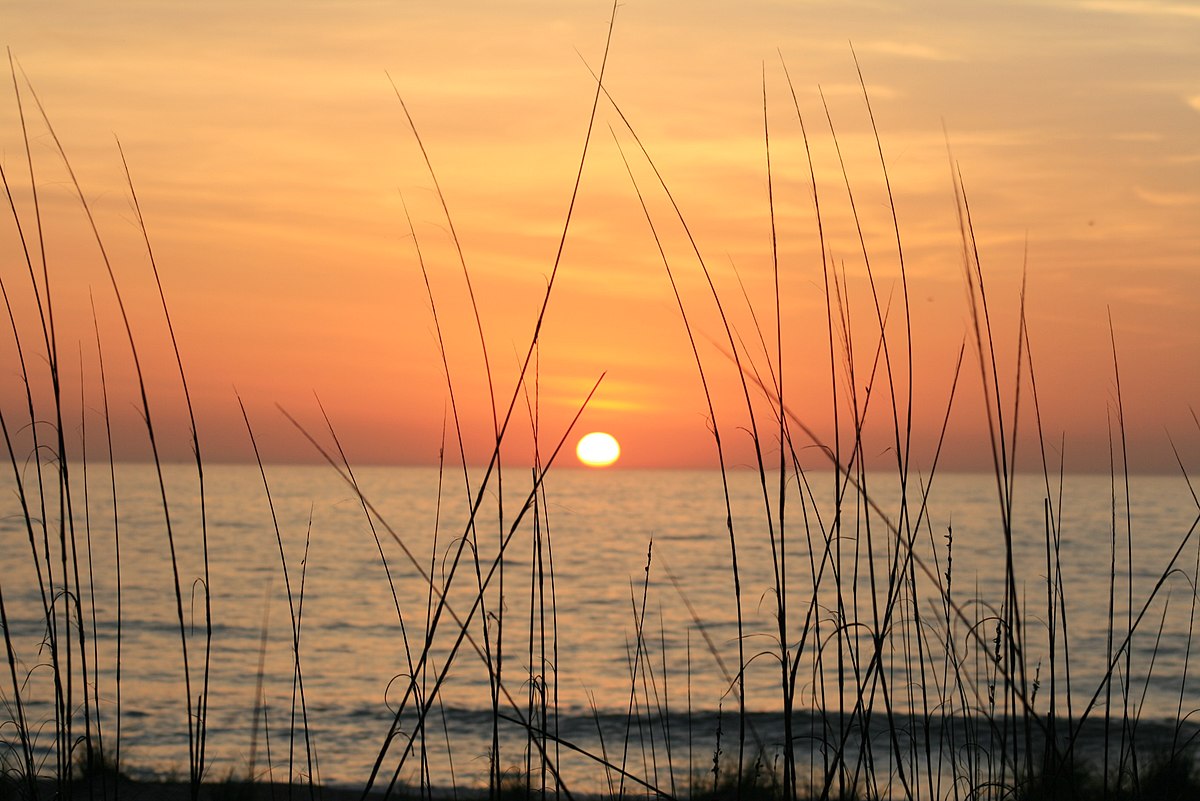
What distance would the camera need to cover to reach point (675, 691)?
444 inches

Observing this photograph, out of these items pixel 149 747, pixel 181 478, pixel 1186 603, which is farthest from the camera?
pixel 181 478

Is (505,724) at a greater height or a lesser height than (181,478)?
lesser

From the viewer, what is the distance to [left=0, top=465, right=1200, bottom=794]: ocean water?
1.89 meters

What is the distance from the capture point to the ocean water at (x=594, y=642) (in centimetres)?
189

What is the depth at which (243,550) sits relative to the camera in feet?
82.3

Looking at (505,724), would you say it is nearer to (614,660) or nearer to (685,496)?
(614,660)

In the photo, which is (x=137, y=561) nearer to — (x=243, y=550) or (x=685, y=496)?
(x=243, y=550)

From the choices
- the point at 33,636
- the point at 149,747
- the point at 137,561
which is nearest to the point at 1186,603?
the point at 149,747

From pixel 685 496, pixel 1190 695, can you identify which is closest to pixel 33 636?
pixel 1190 695

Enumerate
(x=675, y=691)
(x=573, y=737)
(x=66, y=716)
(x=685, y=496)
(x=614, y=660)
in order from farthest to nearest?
(x=685, y=496)
(x=614, y=660)
(x=675, y=691)
(x=573, y=737)
(x=66, y=716)

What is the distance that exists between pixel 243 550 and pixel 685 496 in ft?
137

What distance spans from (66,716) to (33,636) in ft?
45.3

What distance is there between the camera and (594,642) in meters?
13.4

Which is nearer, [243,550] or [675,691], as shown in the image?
[675,691]
